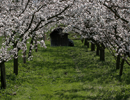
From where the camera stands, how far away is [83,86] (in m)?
16.8

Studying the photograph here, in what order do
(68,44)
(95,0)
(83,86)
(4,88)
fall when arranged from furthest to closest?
(68,44) → (83,86) → (4,88) → (95,0)

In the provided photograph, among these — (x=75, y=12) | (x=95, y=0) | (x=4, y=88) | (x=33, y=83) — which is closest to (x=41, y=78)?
(x=33, y=83)

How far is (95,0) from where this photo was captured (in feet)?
47.2

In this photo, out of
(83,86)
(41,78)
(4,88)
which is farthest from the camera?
(41,78)

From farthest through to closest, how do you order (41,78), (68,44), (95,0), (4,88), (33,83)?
(68,44)
(41,78)
(33,83)
(4,88)
(95,0)

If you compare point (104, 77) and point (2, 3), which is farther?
point (104, 77)

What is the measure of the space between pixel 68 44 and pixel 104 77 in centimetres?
3629

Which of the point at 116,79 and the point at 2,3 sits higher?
the point at 2,3

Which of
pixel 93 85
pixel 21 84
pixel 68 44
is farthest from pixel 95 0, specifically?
pixel 68 44

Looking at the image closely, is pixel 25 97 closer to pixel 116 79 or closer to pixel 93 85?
pixel 93 85

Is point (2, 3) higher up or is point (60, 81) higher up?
point (2, 3)

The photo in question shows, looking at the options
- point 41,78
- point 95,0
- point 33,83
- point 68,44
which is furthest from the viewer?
point 68,44

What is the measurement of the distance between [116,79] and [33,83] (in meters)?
8.41

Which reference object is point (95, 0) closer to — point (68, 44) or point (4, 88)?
point (4, 88)
